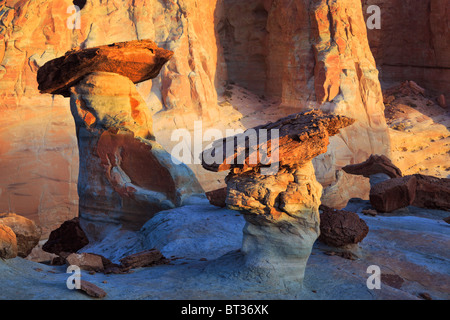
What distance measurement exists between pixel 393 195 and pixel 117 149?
4.40 meters

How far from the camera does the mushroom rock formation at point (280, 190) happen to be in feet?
11.9

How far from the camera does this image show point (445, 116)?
15461 mm

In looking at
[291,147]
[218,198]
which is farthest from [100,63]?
[291,147]

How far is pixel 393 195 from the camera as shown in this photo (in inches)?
277

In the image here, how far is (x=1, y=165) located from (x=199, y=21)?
7020 millimetres

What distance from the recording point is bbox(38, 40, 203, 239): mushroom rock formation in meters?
6.87

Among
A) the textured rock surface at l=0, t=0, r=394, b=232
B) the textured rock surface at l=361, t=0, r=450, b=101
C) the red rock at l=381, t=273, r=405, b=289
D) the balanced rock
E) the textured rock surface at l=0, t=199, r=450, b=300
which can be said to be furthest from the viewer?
the textured rock surface at l=361, t=0, r=450, b=101

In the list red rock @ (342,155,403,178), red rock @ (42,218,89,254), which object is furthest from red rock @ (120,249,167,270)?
red rock @ (342,155,403,178)

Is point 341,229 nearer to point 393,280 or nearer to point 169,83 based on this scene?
point 393,280

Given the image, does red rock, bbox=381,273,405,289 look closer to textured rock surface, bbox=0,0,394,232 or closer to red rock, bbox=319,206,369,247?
red rock, bbox=319,206,369,247

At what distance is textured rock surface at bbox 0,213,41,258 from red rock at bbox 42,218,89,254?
6.63 feet

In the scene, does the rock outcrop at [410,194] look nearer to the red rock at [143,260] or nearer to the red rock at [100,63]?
the red rock at [143,260]

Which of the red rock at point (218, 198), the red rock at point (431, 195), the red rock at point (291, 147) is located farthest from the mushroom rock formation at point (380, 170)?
the red rock at point (291, 147)

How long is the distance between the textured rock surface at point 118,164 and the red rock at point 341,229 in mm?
2593
